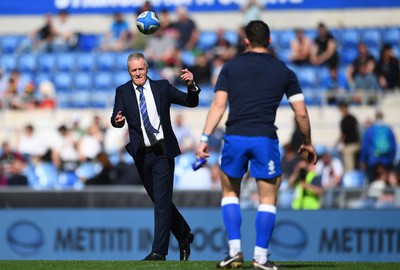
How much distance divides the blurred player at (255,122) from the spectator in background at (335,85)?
11.9 m

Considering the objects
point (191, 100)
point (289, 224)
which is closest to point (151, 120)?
point (191, 100)

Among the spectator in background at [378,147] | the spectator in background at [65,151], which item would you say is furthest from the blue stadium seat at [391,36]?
the spectator in background at [65,151]

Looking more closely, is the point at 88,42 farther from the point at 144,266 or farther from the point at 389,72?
the point at 144,266

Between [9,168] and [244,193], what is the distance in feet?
16.2

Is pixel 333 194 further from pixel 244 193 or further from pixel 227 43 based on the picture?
pixel 227 43

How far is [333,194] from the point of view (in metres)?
16.2

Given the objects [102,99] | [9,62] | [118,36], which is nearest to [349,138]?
[102,99]

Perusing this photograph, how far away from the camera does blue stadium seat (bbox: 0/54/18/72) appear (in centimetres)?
2467

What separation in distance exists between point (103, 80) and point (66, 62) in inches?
47.1

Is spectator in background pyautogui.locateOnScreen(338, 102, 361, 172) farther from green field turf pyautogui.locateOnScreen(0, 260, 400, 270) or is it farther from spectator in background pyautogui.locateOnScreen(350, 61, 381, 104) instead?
green field turf pyautogui.locateOnScreen(0, 260, 400, 270)

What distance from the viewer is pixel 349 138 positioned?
775 inches

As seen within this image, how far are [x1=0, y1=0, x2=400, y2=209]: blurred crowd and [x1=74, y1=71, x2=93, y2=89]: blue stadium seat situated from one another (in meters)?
0.80

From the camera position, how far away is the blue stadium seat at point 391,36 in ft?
→ 76.4

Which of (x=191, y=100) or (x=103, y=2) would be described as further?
(x=103, y=2)
